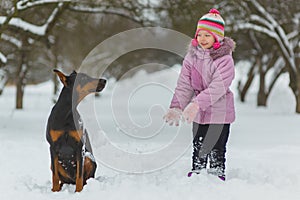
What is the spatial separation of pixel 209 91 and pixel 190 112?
31 cm

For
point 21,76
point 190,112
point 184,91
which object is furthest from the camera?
point 21,76

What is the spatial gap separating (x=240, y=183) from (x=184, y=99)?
3.50 ft

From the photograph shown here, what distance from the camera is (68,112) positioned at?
4.26 m

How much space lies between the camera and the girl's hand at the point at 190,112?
4.33 metres

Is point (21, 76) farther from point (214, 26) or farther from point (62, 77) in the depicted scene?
point (214, 26)

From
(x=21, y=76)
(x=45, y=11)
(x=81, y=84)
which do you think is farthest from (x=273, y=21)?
(x=81, y=84)

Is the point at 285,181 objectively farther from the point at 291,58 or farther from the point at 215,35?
the point at 291,58

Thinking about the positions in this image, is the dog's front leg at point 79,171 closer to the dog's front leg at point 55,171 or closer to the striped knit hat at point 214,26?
the dog's front leg at point 55,171

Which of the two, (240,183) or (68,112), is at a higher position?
(68,112)

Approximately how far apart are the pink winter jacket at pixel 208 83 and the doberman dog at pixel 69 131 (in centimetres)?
95

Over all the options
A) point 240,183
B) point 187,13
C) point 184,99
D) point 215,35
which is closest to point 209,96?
point 184,99

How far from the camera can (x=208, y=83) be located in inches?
181

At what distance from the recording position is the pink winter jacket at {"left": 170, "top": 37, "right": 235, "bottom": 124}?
4.47m

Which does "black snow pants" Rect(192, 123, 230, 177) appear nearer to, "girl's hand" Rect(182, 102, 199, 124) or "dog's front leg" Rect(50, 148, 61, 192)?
"girl's hand" Rect(182, 102, 199, 124)
